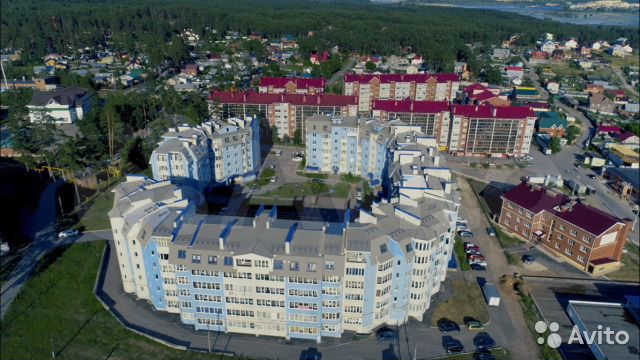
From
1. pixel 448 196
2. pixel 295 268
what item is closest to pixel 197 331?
pixel 295 268

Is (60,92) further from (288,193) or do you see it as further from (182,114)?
(288,193)

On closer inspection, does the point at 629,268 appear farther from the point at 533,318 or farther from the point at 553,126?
the point at 553,126

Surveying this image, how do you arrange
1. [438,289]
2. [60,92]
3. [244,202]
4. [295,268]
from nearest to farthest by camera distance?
1. [295,268]
2. [438,289]
3. [244,202]
4. [60,92]

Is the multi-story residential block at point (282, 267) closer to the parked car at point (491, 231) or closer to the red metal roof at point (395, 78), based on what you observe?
the parked car at point (491, 231)

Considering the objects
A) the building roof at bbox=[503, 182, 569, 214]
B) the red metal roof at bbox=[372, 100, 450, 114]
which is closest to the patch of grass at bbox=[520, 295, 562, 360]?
the building roof at bbox=[503, 182, 569, 214]

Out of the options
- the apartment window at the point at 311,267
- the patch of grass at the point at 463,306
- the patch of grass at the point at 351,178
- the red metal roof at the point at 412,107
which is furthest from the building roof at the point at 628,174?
the apartment window at the point at 311,267

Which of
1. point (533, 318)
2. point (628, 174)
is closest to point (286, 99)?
point (628, 174)
